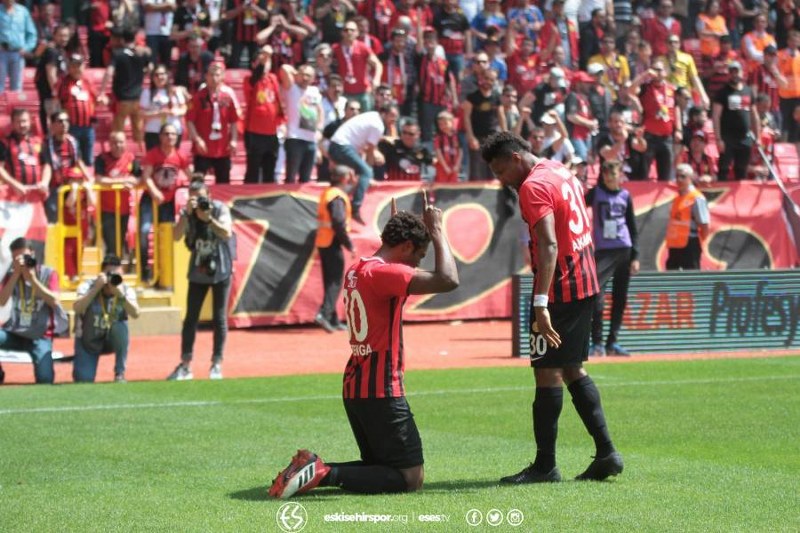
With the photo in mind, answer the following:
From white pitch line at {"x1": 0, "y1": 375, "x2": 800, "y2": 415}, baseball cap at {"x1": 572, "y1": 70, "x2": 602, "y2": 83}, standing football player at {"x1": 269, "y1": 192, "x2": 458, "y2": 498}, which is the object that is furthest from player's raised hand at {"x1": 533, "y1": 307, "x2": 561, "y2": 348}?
baseball cap at {"x1": 572, "y1": 70, "x2": 602, "y2": 83}

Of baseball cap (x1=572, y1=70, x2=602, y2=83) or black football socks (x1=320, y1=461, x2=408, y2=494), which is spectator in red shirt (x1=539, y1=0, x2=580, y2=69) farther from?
black football socks (x1=320, y1=461, x2=408, y2=494)

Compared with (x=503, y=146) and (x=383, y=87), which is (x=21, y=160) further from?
(x=503, y=146)

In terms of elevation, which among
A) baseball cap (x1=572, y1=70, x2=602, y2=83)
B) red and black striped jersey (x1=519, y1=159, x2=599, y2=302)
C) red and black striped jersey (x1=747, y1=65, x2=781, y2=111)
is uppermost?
red and black striped jersey (x1=519, y1=159, x2=599, y2=302)

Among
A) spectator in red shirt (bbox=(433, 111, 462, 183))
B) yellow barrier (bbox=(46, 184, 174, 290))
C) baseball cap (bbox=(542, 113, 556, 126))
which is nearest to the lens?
yellow barrier (bbox=(46, 184, 174, 290))

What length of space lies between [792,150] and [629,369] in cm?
1268

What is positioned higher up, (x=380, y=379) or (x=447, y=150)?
(x=380, y=379)

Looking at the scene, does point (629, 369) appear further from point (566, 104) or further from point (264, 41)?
point (264, 41)

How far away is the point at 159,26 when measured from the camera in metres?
22.4

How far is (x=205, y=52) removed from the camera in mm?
21906

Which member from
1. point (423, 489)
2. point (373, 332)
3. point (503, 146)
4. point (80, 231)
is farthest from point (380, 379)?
point (80, 231)

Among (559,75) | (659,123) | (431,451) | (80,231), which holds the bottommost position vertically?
(80,231)

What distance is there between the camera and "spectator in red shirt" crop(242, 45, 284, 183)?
20062mm

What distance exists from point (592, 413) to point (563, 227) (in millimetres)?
1106

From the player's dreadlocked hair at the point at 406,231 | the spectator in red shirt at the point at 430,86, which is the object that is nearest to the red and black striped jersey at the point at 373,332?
the player's dreadlocked hair at the point at 406,231
